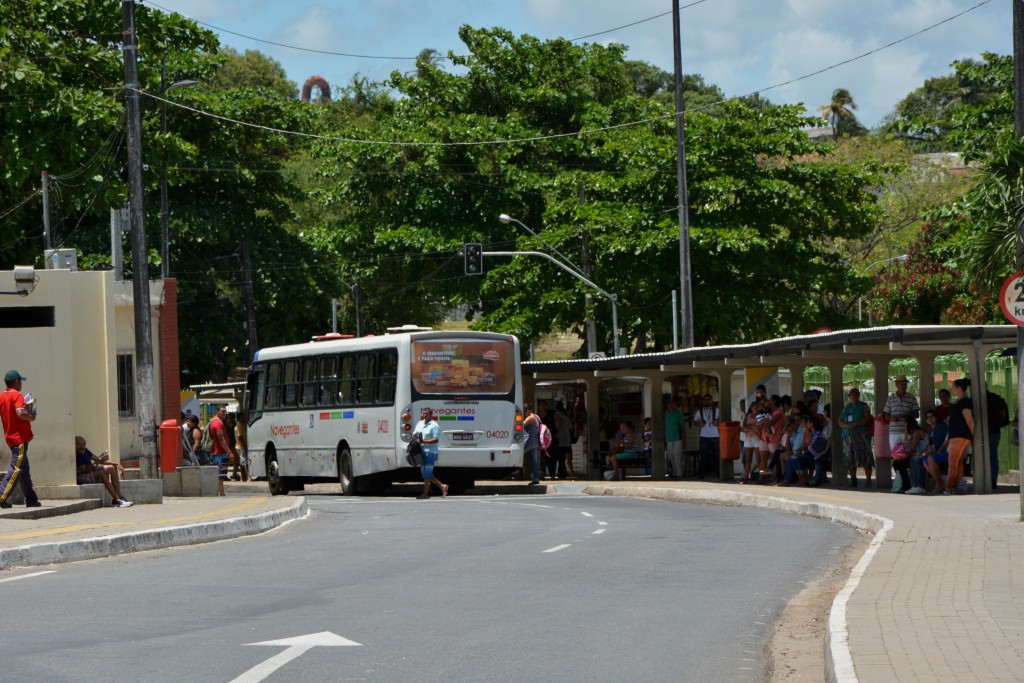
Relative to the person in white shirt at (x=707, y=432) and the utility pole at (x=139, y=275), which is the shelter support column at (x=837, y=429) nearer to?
the person in white shirt at (x=707, y=432)

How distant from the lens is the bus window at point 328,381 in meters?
32.7

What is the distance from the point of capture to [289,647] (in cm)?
951

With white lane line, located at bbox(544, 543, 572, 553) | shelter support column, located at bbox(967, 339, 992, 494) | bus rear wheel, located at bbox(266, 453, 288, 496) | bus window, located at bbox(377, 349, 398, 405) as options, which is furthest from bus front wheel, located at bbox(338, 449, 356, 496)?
white lane line, located at bbox(544, 543, 572, 553)

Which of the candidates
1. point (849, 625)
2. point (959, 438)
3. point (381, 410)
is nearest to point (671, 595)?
point (849, 625)

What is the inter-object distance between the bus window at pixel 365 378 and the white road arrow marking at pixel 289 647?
69.3ft

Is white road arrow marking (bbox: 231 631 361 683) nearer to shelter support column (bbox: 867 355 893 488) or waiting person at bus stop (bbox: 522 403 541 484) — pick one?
shelter support column (bbox: 867 355 893 488)

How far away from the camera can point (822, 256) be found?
5528cm

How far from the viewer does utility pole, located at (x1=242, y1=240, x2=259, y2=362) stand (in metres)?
52.3

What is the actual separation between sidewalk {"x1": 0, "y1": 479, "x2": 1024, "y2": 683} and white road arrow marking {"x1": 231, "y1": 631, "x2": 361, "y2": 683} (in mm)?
3084

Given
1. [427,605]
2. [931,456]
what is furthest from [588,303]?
[427,605]

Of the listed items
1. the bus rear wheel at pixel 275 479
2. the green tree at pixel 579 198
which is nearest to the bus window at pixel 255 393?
the bus rear wheel at pixel 275 479

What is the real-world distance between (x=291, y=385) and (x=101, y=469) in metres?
12.3

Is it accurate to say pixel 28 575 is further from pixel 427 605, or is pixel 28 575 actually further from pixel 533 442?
pixel 533 442

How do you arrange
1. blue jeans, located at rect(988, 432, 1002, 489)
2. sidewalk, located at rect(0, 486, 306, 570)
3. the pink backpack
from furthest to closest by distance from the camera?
the pink backpack → blue jeans, located at rect(988, 432, 1002, 489) → sidewalk, located at rect(0, 486, 306, 570)
